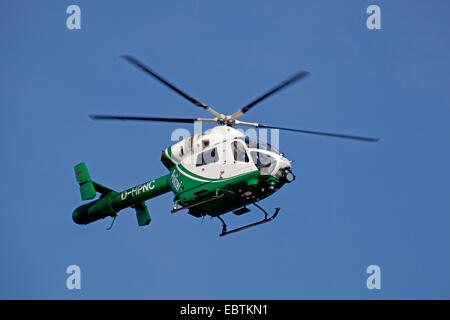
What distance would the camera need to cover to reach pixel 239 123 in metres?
29.3

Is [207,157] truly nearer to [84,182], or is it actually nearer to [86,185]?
[86,185]

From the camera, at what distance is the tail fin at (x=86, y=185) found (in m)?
32.2

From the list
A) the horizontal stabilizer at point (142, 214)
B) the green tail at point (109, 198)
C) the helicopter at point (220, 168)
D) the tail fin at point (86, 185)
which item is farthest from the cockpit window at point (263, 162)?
the tail fin at point (86, 185)

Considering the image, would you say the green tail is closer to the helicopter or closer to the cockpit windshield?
the helicopter

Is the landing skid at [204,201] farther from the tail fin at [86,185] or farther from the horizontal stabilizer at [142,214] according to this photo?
the tail fin at [86,185]

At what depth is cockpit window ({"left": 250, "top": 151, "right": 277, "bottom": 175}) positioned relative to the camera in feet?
89.6

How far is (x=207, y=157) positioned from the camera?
28500mm

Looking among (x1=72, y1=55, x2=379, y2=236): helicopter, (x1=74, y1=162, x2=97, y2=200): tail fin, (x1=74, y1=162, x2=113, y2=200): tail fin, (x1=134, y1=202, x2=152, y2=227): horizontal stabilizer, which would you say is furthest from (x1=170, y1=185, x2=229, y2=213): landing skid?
(x1=74, y1=162, x2=97, y2=200): tail fin

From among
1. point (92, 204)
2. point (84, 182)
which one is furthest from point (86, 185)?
point (92, 204)

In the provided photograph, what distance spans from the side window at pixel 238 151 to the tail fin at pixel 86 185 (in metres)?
6.36

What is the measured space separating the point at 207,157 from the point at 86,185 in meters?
6.26
